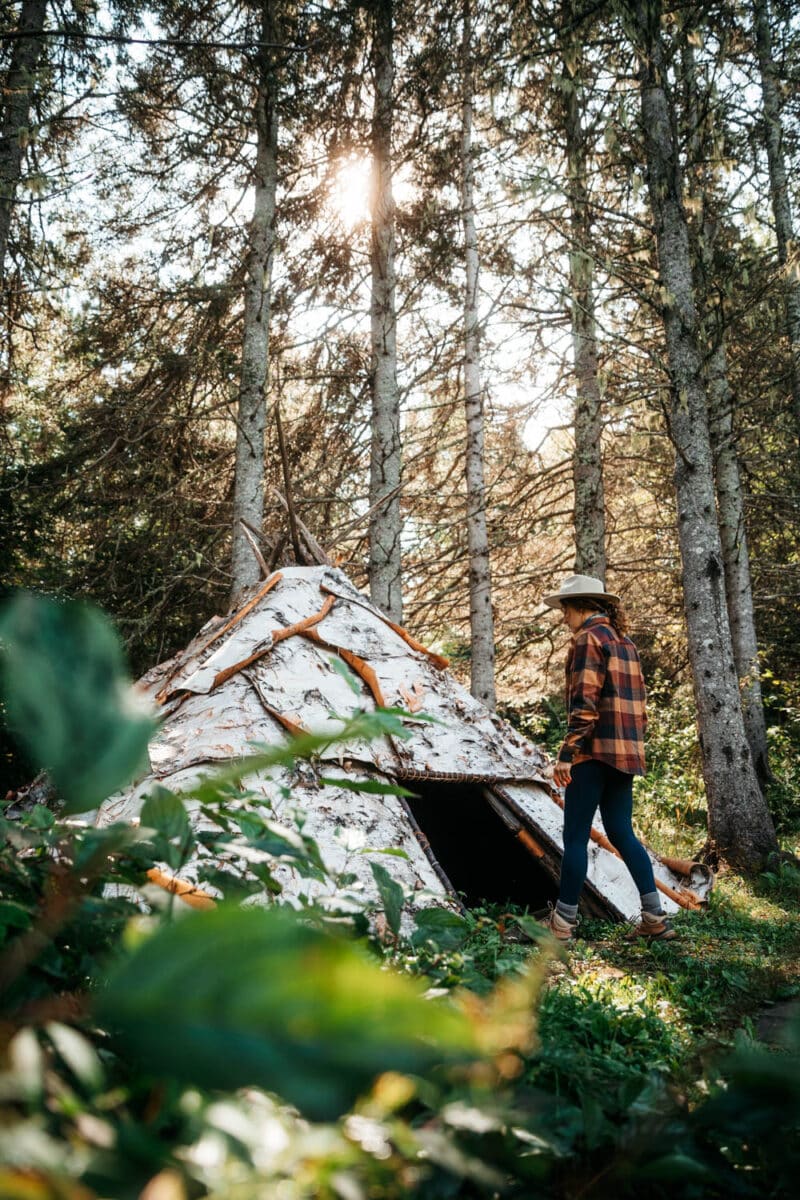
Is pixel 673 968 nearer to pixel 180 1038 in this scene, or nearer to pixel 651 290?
pixel 180 1038

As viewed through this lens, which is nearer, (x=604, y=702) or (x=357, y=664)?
(x=604, y=702)

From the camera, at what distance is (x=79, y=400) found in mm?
9047

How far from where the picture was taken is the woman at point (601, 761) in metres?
3.92

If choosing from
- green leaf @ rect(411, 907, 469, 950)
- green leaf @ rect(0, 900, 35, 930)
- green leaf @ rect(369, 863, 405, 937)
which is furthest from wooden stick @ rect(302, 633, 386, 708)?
green leaf @ rect(0, 900, 35, 930)

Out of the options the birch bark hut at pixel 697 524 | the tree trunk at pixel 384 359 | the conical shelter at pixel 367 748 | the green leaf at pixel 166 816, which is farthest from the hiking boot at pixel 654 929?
the tree trunk at pixel 384 359

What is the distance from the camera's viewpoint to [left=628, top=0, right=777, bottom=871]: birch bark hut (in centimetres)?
596

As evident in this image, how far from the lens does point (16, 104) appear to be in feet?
22.7

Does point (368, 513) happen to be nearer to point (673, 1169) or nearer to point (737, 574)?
point (737, 574)

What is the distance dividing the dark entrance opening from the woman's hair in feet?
5.50

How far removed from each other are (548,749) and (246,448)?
8.04m

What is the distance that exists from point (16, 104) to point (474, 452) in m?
6.45

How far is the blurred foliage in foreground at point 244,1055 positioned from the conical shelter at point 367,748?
230 cm

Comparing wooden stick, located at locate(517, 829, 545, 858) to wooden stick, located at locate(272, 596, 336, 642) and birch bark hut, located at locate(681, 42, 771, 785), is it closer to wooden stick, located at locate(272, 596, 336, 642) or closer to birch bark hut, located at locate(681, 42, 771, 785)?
wooden stick, located at locate(272, 596, 336, 642)

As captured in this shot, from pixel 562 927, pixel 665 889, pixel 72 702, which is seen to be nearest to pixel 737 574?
pixel 665 889
